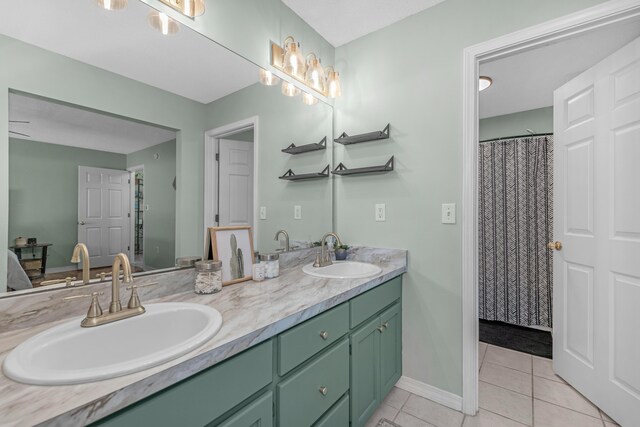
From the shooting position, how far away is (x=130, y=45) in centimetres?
114

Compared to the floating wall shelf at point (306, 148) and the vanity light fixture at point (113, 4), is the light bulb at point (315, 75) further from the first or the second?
the vanity light fixture at point (113, 4)

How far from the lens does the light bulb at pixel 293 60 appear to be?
6.08ft

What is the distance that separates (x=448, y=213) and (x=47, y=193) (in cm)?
186

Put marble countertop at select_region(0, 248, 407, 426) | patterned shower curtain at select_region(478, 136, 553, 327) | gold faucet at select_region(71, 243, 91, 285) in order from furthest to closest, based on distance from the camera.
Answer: patterned shower curtain at select_region(478, 136, 553, 327) < gold faucet at select_region(71, 243, 91, 285) < marble countertop at select_region(0, 248, 407, 426)

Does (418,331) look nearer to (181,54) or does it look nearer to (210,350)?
(210,350)

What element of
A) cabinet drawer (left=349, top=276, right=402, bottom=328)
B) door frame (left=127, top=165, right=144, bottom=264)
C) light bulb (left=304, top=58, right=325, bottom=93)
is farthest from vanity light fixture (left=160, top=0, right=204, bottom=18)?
cabinet drawer (left=349, top=276, right=402, bottom=328)

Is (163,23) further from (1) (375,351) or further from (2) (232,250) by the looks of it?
(1) (375,351)

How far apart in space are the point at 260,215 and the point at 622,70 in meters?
2.17

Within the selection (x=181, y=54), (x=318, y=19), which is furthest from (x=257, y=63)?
(x=318, y=19)

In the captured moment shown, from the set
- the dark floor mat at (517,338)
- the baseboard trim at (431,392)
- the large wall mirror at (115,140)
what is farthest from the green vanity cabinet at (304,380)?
the dark floor mat at (517,338)

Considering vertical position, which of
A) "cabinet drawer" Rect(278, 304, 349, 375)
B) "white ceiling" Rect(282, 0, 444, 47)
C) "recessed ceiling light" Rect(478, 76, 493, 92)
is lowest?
"cabinet drawer" Rect(278, 304, 349, 375)

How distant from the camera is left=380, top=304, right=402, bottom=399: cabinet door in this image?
1666 millimetres

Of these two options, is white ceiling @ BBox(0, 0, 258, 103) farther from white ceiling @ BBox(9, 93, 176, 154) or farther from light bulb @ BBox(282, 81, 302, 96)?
light bulb @ BBox(282, 81, 302, 96)

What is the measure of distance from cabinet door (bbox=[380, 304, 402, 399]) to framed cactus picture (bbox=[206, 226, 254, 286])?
2.68ft
